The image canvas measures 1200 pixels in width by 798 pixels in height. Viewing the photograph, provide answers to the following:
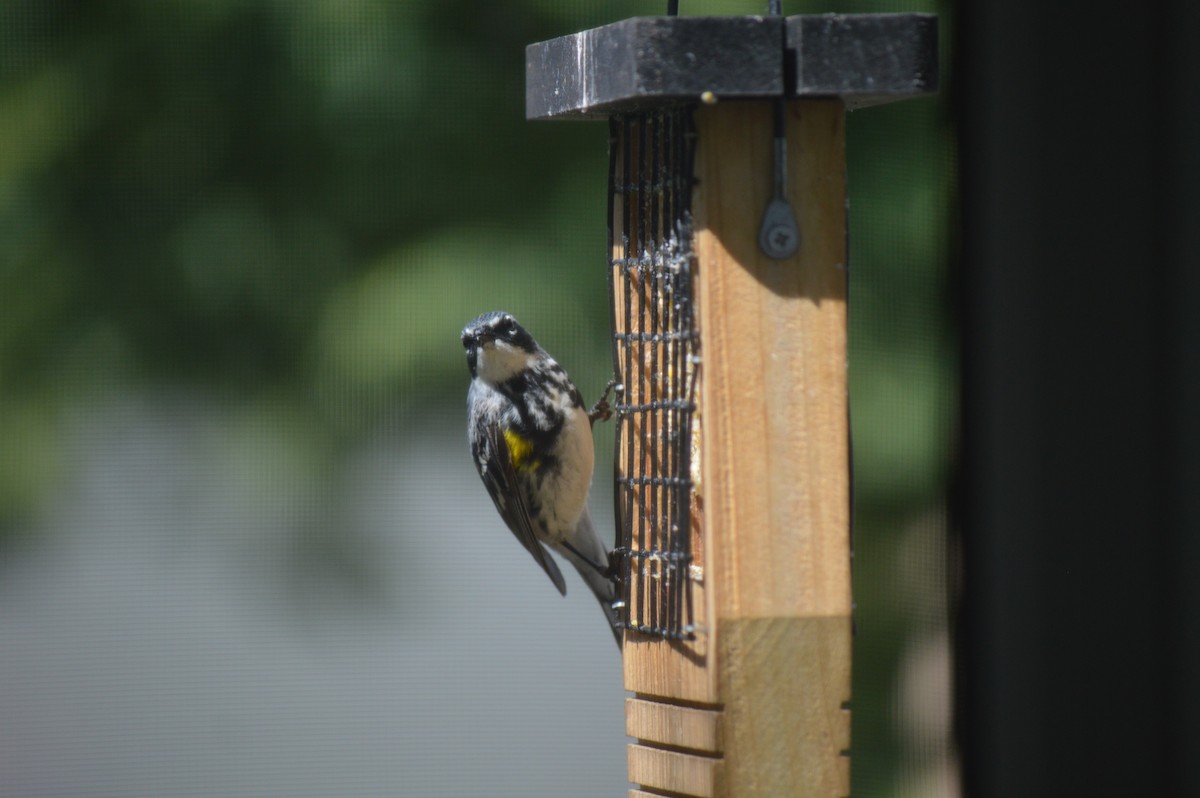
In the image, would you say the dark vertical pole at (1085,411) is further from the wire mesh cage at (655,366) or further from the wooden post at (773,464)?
the wooden post at (773,464)

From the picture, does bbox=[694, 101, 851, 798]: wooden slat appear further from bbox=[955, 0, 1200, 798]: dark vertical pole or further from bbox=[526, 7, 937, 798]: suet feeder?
bbox=[955, 0, 1200, 798]: dark vertical pole

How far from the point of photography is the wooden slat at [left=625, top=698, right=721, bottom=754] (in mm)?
1009

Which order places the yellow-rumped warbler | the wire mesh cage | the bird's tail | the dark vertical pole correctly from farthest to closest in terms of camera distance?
1. the dark vertical pole
2. the bird's tail
3. the yellow-rumped warbler
4. the wire mesh cage

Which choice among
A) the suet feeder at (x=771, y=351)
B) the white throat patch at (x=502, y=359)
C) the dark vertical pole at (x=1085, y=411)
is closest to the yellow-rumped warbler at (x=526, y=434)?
the white throat patch at (x=502, y=359)

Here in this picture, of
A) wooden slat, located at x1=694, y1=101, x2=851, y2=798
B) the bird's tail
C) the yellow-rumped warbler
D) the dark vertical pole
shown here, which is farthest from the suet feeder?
the dark vertical pole

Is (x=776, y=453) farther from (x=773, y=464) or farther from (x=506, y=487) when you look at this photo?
(x=506, y=487)

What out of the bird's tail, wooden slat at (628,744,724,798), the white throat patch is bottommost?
wooden slat at (628,744,724,798)

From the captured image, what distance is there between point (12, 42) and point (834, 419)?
2.16 meters

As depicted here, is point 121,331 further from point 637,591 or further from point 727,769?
point 727,769

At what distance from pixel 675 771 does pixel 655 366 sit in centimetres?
34

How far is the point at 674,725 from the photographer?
1.08 metres

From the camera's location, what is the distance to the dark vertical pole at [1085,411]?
2.42 meters

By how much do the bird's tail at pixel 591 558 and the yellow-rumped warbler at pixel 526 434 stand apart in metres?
0.02

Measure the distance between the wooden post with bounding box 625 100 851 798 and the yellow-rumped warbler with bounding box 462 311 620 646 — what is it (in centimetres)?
68
